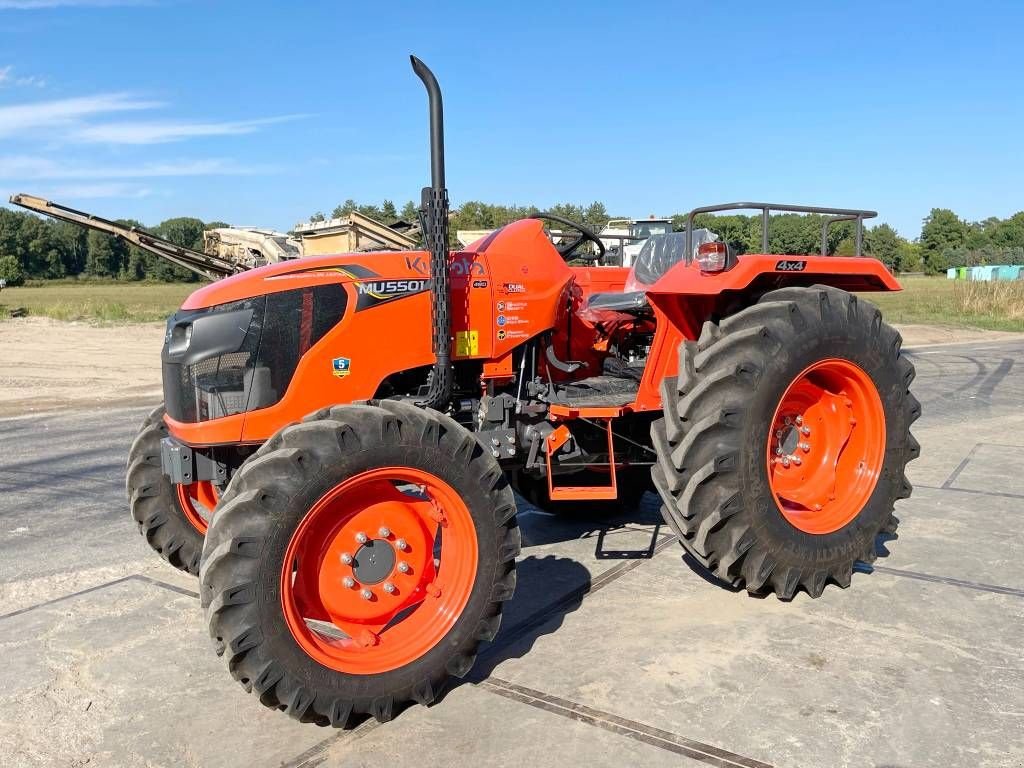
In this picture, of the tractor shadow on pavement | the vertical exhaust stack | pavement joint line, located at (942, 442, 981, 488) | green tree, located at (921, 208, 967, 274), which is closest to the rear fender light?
the vertical exhaust stack

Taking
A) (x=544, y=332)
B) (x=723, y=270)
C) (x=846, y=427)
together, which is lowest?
(x=846, y=427)

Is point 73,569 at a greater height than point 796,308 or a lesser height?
lesser

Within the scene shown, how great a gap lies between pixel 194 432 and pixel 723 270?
8.00 feet

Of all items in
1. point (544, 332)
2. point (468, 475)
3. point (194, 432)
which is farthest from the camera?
point (544, 332)

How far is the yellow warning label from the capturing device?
3.99 m

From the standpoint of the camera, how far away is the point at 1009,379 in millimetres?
11984

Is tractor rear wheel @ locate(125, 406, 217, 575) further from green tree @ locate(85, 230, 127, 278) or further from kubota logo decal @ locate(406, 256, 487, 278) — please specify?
green tree @ locate(85, 230, 127, 278)

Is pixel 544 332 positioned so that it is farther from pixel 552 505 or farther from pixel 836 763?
pixel 836 763

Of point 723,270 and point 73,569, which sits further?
point 73,569

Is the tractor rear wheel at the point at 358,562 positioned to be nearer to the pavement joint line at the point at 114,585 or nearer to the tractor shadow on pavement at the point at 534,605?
the tractor shadow on pavement at the point at 534,605

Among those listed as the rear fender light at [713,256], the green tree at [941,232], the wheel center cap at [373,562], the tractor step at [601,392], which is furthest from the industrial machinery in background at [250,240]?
the green tree at [941,232]

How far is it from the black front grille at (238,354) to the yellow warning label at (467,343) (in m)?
0.70

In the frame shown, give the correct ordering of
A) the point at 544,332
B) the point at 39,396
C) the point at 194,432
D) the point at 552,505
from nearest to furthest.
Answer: the point at 194,432 < the point at 544,332 < the point at 552,505 < the point at 39,396

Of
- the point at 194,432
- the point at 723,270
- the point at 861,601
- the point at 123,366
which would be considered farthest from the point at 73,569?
the point at 123,366
